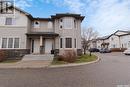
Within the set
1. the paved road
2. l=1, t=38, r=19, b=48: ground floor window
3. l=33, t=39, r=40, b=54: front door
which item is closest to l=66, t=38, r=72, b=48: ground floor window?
l=33, t=39, r=40, b=54: front door

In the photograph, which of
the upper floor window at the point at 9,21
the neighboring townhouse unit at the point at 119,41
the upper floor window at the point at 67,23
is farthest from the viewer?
the neighboring townhouse unit at the point at 119,41

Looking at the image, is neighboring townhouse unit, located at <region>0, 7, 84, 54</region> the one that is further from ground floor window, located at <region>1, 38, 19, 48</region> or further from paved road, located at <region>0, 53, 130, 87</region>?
paved road, located at <region>0, 53, 130, 87</region>

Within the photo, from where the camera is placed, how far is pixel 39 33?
80.0 ft

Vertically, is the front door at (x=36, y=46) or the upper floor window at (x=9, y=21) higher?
the upper floor window at (x=9, y=21)

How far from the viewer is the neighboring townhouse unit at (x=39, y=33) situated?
2356 cm

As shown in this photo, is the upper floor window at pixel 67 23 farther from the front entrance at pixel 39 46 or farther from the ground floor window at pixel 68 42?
the front entrance at pixel 39 46

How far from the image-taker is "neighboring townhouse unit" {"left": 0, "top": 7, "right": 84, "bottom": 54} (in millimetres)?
23562

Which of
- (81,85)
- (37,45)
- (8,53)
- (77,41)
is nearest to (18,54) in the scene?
(8,53)

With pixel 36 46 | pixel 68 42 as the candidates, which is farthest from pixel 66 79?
pixel 36 46

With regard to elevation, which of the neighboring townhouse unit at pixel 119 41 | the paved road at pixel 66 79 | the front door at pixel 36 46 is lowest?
the paved road at pixel 66 79

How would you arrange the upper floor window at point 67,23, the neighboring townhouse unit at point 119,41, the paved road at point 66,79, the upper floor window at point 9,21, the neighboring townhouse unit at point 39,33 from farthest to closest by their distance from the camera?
the neighboring townhouse unit at point 119,41
the upper floor window at point 67,23
the upper floor window at point 9,21
the neighboring townhouse unit at point 39,33
the paved road at point 66,79

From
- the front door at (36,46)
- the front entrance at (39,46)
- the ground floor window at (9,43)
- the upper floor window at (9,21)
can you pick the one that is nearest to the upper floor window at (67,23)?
the front entrance at (39,46)

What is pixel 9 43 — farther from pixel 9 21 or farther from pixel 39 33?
pixel 39 33

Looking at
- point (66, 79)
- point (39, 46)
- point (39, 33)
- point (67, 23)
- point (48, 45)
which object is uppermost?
point (67, 23)
